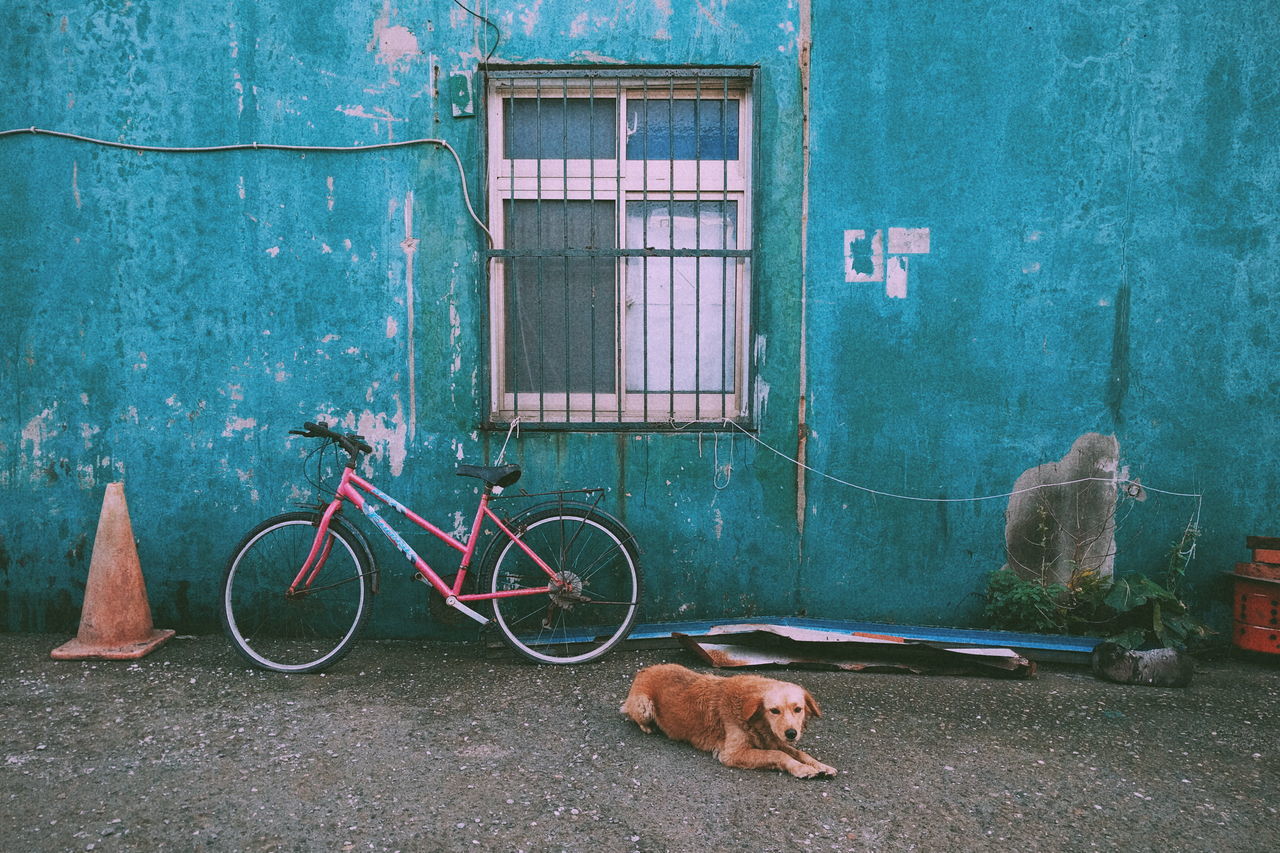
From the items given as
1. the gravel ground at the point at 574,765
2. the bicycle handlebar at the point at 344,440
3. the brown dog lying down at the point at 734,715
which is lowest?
the gravel ground at the point at 574,765

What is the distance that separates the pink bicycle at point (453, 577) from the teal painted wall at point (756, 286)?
0.27m

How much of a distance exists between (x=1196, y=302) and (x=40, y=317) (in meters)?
6.48

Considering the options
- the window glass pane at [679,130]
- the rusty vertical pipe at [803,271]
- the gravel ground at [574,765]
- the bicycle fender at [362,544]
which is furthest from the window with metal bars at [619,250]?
the gravel ground at [574,765]

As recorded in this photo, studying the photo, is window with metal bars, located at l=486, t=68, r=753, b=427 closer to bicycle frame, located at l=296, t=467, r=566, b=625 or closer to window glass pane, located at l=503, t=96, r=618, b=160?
window glass pane, located at l=503, t=96, r=618, b=160

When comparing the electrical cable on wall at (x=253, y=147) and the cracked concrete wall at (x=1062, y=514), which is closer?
the electrical cable on wall at (x=253, y=147)

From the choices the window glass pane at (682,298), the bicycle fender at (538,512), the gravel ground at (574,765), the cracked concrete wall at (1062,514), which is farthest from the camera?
the window glass pane at (682,298)

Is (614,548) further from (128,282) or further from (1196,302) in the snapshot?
(1196,302)

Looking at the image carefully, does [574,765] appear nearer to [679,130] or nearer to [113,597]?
[113,597]

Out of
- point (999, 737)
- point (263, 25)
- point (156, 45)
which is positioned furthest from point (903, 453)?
point (156, 45)

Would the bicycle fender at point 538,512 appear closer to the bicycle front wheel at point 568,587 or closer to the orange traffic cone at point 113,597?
the bicycle front wheel at point 568,587

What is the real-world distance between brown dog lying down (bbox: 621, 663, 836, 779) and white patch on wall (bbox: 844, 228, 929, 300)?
8.16 ft

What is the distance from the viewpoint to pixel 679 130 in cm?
498

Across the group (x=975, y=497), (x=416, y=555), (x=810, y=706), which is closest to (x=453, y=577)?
(x=416, y=555)

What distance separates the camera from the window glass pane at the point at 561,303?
16.5 feet
